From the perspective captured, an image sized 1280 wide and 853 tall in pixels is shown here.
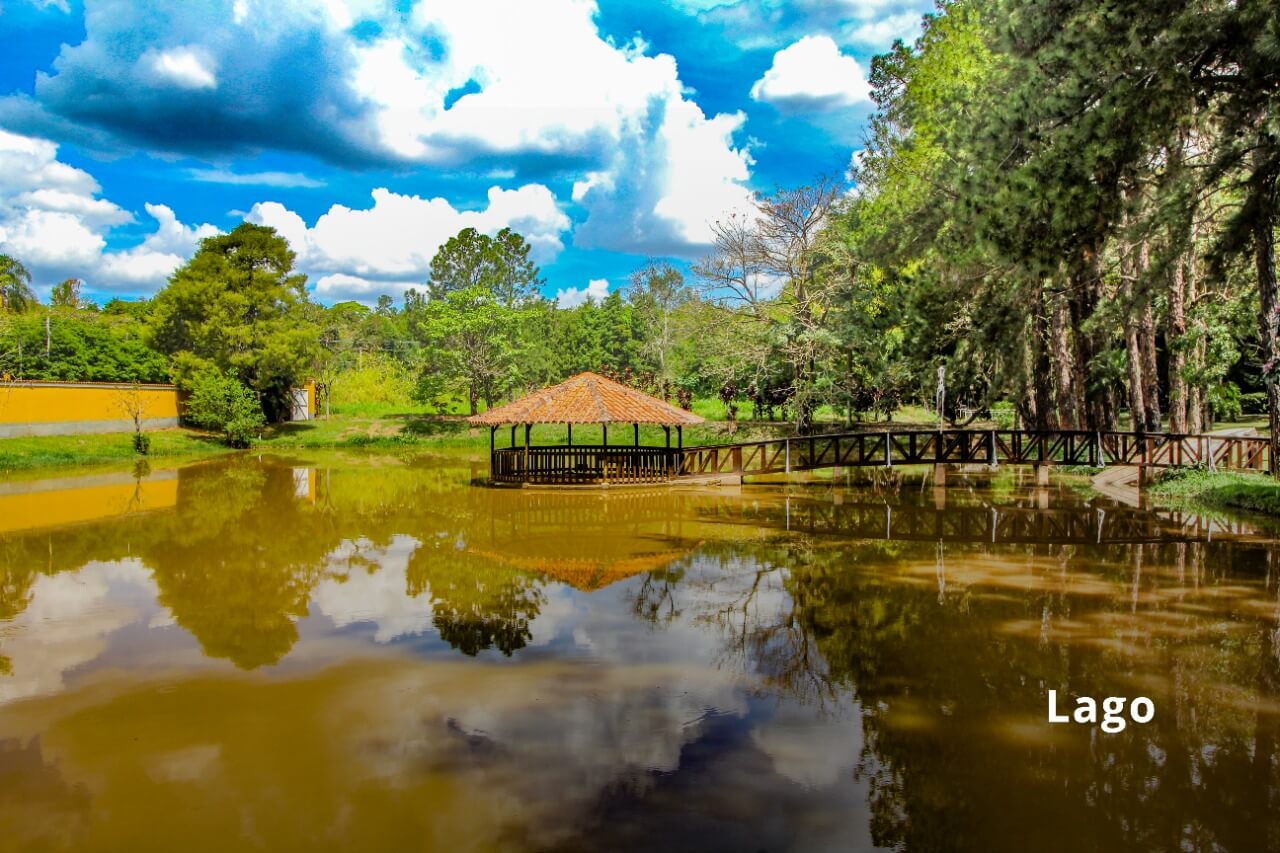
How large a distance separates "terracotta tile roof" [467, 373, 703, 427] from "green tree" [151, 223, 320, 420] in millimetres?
20264

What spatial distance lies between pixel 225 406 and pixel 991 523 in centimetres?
3189

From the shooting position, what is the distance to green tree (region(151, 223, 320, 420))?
3769cm

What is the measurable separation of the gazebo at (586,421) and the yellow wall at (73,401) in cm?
2006

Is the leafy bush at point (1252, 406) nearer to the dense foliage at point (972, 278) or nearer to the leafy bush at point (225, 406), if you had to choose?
the dense foliage at point (972, 278)

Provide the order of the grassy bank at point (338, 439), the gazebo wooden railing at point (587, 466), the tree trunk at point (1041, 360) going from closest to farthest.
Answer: the gazebo wooden railing at point (587, 466), the tree trunk at point (1041, 360), the grassy bank at point (338, 439)

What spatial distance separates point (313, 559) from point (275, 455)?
22.4 metres

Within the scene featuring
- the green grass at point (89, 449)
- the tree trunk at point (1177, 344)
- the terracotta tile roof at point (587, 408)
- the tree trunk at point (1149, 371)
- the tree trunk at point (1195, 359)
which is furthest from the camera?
the green grass at point (89, 449)

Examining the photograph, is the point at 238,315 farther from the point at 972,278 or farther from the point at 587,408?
the point at 972,278

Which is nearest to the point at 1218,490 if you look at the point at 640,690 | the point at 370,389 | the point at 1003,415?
the point at 640,690

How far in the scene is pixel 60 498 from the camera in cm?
2056

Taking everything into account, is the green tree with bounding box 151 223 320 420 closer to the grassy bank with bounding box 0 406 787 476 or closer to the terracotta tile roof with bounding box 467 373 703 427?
the grassy bank with bounding box 0 406 787 476

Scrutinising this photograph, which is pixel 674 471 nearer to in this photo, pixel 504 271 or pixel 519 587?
pixel 519 587

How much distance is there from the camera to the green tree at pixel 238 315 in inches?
1484

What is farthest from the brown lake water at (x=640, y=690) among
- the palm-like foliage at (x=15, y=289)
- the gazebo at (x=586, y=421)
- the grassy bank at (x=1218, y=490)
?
the palm-like foliage at (x=15, y=289)
